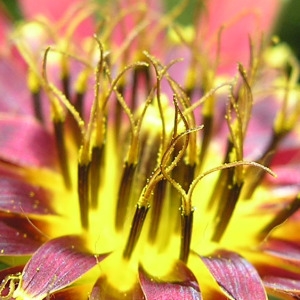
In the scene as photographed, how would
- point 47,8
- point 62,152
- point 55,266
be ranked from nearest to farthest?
point 55,266 < point 62,152 < point 47,8

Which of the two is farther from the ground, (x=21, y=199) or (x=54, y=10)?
(x=54, y=10)

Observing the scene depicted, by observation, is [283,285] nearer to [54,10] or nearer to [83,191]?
[83,191]

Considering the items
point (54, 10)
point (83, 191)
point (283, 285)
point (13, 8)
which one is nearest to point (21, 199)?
point (83, 191)

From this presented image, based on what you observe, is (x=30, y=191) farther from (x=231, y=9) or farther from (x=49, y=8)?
(x=231, y=9)

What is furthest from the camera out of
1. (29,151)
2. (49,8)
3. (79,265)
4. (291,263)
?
(49,8)

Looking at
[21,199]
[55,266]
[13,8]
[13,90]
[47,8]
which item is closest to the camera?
[55,266]

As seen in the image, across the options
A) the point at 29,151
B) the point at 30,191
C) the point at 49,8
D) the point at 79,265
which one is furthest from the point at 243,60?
the point at 79,265
